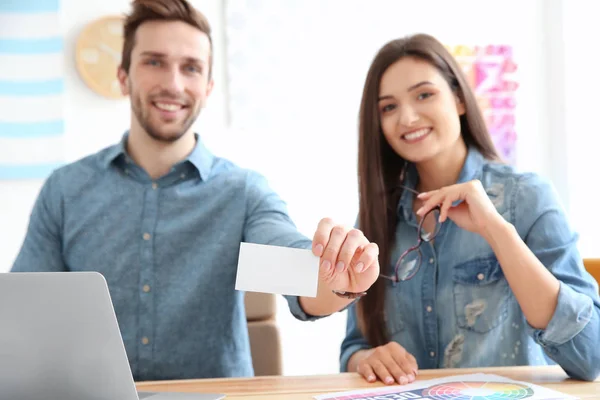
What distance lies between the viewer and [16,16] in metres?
2.92

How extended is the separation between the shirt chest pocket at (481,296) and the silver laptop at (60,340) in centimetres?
88

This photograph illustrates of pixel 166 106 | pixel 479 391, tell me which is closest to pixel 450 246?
pixel 479 391

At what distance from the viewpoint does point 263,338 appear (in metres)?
1.90

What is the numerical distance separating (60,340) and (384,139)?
3.62 feet

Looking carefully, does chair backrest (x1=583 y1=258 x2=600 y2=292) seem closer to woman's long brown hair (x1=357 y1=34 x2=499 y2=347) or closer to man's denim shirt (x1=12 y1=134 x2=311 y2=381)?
woman's long brown hair (x1=357 y1=34 x2=499 y2=347)

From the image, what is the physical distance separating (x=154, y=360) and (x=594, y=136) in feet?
7.80

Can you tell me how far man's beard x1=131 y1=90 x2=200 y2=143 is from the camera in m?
1.79

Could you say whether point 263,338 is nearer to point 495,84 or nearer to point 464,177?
point 464,177

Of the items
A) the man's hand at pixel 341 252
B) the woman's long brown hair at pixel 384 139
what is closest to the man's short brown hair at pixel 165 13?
the woman's long brown hair at pixel 384 139

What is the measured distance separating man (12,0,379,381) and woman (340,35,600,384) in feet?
0.96

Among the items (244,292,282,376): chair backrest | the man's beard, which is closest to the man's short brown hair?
the man's beard

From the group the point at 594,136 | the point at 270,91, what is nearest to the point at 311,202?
the point at 270,91

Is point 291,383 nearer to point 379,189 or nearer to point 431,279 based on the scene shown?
point 431,279

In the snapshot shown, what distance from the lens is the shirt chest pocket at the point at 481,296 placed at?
1.57 m
